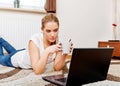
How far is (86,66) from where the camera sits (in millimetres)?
949

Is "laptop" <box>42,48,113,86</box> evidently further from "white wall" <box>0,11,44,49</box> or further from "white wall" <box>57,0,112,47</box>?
"white wall" <box>57,0,112,47</box>

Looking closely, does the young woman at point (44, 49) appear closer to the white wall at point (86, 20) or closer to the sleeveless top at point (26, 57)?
the sleeveless top at point (26, 57)

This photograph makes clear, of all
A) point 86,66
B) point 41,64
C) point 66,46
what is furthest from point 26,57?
point 86,66

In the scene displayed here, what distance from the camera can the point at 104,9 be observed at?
3668 millimetres

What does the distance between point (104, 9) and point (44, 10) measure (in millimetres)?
1161

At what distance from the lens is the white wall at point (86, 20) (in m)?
3.30

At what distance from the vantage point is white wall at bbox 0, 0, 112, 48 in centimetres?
285

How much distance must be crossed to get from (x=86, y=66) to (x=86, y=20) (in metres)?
2.61

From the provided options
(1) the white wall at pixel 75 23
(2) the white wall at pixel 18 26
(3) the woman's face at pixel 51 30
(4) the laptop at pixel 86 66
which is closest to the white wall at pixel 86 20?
(1) the white wall at pixel 75 23

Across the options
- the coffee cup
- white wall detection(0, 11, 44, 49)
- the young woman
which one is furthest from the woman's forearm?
white wall detection(0, 11, 44, 49)

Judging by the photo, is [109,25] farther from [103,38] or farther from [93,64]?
[93,64]

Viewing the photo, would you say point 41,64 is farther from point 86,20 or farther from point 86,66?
point 86,20

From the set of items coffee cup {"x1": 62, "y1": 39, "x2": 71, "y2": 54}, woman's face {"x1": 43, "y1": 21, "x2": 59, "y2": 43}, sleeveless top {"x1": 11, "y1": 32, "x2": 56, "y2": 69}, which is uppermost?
woman's face {"x1": 43, "y1": 21, "x2": 59, "y2": 43}

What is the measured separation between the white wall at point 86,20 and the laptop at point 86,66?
2265 millimetres
